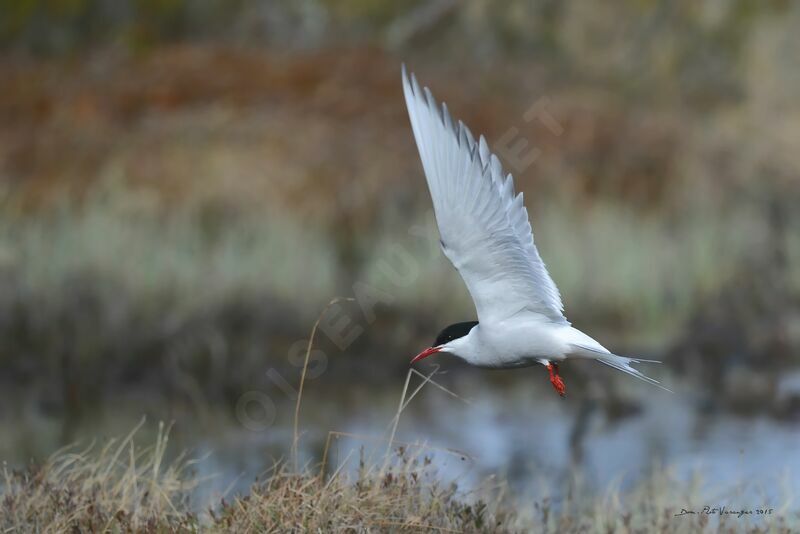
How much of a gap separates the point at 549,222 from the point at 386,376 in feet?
6.77

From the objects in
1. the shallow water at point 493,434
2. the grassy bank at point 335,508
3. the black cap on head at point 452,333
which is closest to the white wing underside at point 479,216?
the black cap on head at point 452,333

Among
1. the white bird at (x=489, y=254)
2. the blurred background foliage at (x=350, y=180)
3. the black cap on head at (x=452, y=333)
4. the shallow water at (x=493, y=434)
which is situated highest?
the white bird at (x=489, y=254)

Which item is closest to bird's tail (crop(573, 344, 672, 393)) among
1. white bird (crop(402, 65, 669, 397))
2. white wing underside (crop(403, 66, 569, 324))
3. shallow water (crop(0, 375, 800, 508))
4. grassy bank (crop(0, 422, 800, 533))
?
white bird (crop(402, 65, 669, 397))

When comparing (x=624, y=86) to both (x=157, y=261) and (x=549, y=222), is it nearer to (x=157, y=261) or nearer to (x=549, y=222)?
(x=549, y=222)

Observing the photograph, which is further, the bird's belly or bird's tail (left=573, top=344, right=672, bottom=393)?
the bird's belly

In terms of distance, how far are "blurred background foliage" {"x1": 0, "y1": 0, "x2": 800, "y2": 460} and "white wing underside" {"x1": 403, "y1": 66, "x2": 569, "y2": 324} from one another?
459cm

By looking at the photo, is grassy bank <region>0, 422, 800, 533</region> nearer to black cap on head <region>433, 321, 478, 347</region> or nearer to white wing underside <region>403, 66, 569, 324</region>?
black cap on head <region>433, 321, 478, 347</region>

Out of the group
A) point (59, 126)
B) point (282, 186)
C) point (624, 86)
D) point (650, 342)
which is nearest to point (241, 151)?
point (282, 186)

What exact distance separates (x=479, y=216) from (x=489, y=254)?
0.45 feet

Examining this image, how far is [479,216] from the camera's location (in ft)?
13.6

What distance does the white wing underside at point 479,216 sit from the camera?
4082 millimetres

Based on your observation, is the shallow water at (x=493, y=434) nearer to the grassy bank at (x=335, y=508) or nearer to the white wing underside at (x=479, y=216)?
the grassy bank at (x=335, y=508)

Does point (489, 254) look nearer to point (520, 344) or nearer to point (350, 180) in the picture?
point (520, 344)

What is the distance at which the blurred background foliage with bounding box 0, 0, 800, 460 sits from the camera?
29.5 feet
